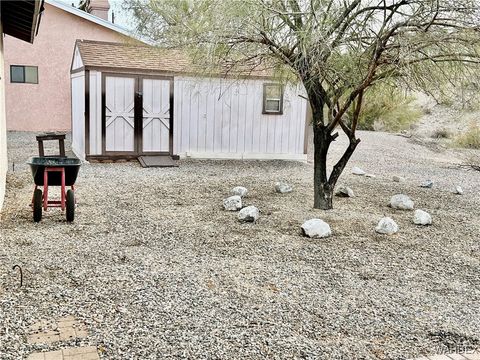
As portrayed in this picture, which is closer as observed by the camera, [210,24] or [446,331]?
[446,331]

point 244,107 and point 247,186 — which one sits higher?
point 244,107

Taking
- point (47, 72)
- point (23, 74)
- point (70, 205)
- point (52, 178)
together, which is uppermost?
point (47, 72)

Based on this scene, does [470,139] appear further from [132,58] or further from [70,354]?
[70,354]

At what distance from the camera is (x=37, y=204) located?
18.8 ft

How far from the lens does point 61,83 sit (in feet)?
58.9

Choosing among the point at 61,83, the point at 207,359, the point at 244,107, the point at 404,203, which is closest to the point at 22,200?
the point at 207,359

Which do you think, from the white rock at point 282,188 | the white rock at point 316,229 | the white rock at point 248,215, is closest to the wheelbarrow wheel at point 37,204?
the white rock at point 248,215

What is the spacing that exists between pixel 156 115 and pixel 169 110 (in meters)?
0.34

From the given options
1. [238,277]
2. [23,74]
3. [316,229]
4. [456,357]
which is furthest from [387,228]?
[23,74]

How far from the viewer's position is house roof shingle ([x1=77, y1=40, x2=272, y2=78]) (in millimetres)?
11031

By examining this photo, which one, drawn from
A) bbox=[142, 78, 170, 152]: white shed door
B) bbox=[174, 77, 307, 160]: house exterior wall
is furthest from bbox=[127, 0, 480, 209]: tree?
bbox=[174, 77, 307, 160]: house exterior wall

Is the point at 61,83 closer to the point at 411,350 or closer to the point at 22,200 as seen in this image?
the point at 22,200

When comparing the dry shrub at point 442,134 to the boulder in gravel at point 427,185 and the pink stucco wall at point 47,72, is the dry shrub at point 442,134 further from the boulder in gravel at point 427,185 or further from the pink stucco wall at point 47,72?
the pink stucco wall at point 47,72

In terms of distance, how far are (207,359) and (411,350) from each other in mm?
1287
